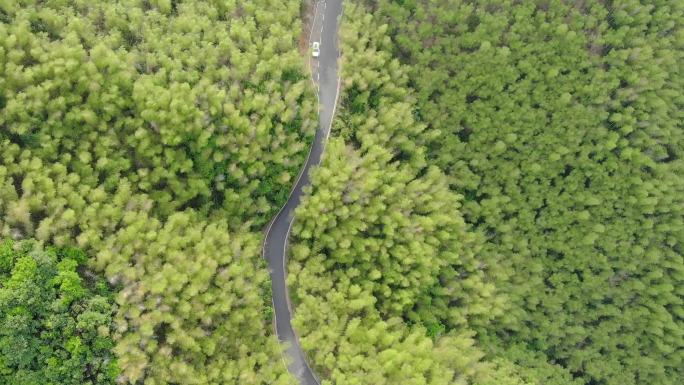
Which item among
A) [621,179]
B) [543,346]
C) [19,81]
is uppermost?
[19,81]

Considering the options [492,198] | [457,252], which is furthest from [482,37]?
[457,252]

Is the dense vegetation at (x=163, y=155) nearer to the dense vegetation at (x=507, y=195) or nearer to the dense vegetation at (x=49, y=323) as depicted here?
the dense vegetation at (x=49, y=323)

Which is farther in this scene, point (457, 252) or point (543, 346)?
point (543, 346)

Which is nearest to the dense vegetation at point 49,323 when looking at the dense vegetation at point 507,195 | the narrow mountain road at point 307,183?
the narrow mountain road at point 307,183

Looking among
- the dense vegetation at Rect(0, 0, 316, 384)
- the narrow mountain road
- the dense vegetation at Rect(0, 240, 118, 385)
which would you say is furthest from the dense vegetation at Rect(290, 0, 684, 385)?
the dense vegetation at Rect(0, 240, 118, 385)

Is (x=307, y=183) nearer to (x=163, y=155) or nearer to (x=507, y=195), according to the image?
(x=163, y=155)

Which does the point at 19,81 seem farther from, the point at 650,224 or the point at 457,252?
the point at 650,224

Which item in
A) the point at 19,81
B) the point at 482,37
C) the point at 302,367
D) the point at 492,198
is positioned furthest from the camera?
the point at 492,198
